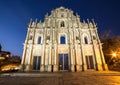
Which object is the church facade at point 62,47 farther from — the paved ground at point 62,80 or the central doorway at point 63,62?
the paved ground at point 62,80

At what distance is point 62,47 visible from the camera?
1795 centimetres

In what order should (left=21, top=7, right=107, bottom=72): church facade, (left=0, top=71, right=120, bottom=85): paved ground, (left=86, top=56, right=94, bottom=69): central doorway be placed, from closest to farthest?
(left=0, top=71, right=120, bottom=85): paved ground < (left=21, top=7, right=107, bottom=72): church facade < (left=86, top=56, right=94, bottom=69): central doorway

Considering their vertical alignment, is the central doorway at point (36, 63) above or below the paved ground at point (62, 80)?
above

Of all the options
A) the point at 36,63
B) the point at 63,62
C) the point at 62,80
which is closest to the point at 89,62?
the point at 63,62

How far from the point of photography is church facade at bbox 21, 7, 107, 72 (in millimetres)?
16578

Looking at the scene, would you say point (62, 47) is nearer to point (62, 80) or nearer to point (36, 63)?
point (36, 63)

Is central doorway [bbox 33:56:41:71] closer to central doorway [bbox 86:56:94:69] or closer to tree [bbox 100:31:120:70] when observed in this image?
central doorway [bbox 86:56:94:69]

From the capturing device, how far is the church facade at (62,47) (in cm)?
1658

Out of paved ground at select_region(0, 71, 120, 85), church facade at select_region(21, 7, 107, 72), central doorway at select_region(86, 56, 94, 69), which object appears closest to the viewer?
paved ground at select_region(0, 71, 120, 85)

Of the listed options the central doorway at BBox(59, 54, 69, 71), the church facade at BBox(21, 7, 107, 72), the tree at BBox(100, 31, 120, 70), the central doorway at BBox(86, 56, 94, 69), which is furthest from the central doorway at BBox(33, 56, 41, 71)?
the tree at BBox(100, 31, 120, 70)

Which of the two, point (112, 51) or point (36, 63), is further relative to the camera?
point (112, 51)

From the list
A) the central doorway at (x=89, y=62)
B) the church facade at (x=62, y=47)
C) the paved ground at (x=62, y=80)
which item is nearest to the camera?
the paved ground at (x=62, y=80)

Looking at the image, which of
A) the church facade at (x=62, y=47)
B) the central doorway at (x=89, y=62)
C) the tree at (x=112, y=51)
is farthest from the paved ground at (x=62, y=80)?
the tree at (x=112, y=51)

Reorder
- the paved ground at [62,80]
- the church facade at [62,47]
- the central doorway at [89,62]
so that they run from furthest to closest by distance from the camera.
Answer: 1. the central doorway at [89,62]
2. the church facade at [62,47]
3. the paved ground at [62,80]
